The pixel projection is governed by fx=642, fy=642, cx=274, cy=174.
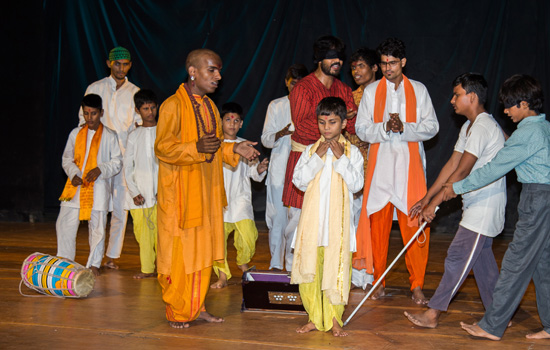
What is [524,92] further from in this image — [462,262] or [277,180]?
[277,180]

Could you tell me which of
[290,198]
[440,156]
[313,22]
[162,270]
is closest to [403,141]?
[290,198]

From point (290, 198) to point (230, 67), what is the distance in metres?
4.39

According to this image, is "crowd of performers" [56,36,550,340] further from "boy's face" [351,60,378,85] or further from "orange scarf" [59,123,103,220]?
"orange scarf" [59,123,103,220]

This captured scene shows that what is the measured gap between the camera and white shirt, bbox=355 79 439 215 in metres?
5.26

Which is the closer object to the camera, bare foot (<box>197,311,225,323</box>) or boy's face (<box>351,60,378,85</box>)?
bare foot (<box>197,311,225,323</box>)

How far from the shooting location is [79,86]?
1002 centimetres

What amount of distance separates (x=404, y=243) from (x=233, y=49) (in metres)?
4.90

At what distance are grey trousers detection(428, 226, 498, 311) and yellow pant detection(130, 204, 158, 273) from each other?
2852mm

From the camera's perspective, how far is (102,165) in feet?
20.2

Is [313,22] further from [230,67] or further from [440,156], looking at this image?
[440,156]

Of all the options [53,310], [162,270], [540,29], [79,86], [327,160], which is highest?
[540,29]

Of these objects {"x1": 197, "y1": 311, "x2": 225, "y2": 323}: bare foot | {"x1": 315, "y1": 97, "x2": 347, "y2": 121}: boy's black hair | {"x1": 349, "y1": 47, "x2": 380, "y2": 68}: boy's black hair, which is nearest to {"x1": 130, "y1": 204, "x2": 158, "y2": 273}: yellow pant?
{"x1": 197, "y1": 311, "x2": 225, "y2": 323}: bare foot

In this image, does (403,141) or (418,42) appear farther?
(418,42)

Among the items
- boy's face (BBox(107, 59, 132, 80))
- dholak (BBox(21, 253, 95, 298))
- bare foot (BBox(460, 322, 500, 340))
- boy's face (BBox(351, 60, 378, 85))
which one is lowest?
bare foot (BBox(460, 322, 500, 340))
